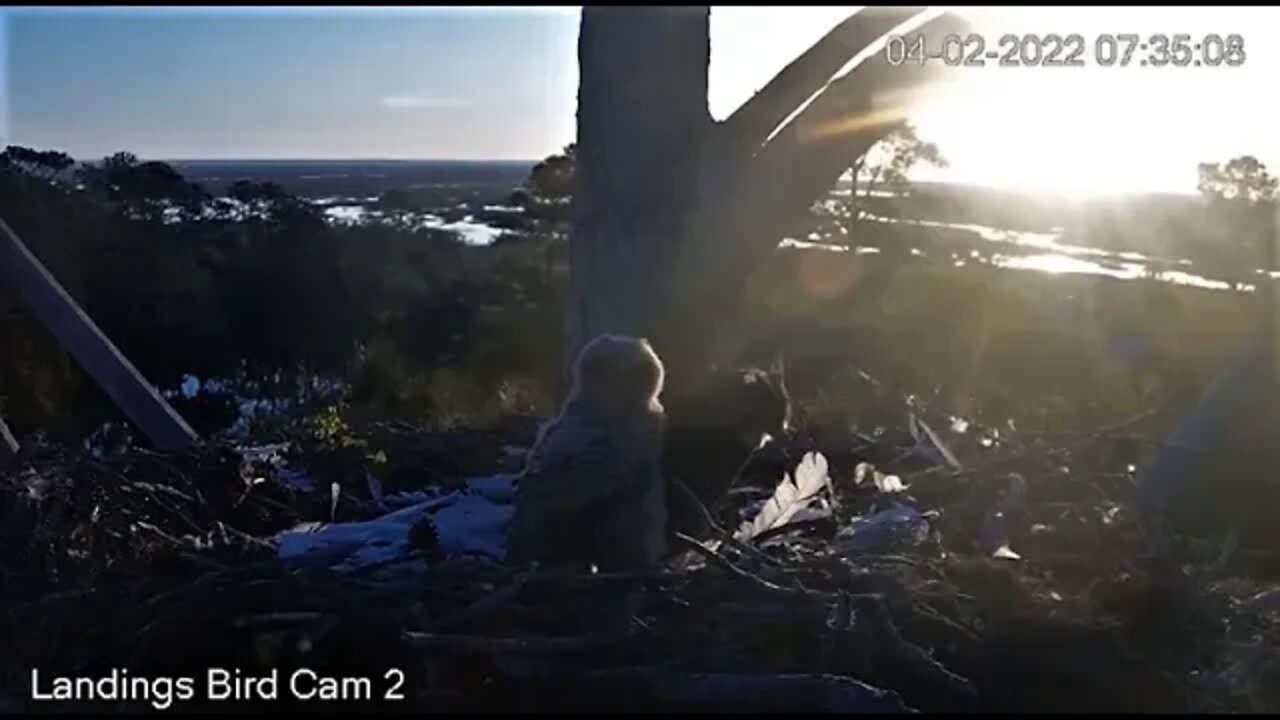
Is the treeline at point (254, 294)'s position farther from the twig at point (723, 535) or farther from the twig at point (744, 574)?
the twig at point (744, 574)

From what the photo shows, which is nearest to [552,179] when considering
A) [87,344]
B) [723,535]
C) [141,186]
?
[141,186]

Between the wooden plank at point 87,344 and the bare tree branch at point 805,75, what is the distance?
116 inches

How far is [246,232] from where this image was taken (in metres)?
19.8

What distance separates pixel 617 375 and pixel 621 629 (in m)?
0.89

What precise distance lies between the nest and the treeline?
7.73 m

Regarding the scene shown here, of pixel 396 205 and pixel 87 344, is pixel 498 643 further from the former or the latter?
pixel 396 205

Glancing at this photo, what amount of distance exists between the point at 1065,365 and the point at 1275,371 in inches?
471

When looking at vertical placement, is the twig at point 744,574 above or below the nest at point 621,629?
above

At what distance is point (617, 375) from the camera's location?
4754mm

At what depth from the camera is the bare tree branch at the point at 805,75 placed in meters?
5.69

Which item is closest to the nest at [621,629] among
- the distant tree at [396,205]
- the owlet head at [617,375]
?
the owlet head at [617,375]

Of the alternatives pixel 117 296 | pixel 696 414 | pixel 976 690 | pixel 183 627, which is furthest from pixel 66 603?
pixel 117 296

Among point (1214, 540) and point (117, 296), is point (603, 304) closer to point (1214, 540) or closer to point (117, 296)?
point (1214, 540)

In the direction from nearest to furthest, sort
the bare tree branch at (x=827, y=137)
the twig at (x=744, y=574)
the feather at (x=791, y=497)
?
the twig at (x=744, y=574) < the feather at (x=791, y=497) < the bare tree branch at (x=827, y=137)
